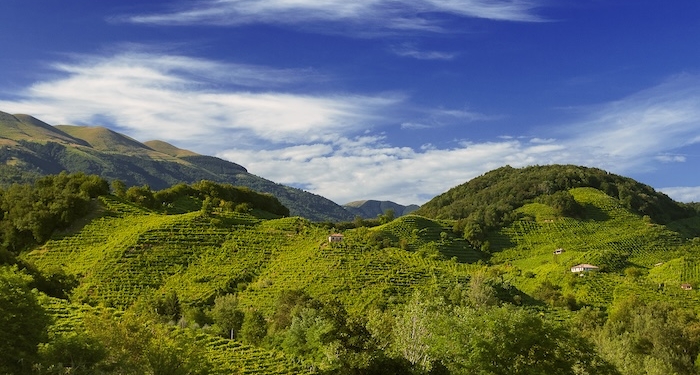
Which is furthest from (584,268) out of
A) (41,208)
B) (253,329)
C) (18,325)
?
(18,325)

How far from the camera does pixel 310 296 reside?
62.2 metres

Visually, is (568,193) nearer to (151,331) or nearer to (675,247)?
(675,247)

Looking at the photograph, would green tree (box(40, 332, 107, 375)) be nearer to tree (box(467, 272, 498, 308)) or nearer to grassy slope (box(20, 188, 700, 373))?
grassy slope (box(20, 188, 700, 373))

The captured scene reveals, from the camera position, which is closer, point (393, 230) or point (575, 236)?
point (393, 230)

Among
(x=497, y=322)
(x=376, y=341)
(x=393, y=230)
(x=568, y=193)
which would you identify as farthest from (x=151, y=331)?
(x=568, y=193)

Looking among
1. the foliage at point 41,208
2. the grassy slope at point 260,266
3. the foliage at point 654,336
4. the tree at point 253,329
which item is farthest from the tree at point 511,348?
the foliage at point 41,208

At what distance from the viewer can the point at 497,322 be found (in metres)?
32.6

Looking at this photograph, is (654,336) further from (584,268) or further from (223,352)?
(223,352)

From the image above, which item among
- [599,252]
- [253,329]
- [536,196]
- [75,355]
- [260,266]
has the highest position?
[536,196]

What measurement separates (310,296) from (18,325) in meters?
40.3

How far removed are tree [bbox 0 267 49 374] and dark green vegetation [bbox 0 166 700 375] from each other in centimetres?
7

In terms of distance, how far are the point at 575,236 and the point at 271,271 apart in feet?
285

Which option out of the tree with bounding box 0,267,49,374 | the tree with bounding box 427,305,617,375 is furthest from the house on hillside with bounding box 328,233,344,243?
the tree with bounding box 0,267,49,374

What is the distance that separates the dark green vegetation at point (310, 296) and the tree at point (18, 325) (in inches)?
2.7
